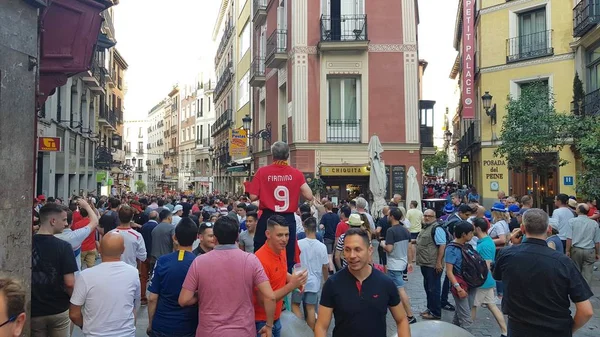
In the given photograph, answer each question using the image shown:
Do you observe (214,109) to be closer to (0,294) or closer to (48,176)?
Answer: (48,176)

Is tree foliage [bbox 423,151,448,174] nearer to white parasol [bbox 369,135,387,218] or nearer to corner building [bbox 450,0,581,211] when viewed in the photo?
corner building [bbox 450,0,581,211]

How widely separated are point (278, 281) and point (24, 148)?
118 inches

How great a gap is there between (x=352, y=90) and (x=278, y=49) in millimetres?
4250

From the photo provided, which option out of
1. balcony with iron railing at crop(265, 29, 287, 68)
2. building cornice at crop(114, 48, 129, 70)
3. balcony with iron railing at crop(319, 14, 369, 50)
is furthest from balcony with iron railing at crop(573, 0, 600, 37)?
building cornice at crop(114, 48, 129, 70)

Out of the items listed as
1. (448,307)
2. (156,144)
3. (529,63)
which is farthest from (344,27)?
(156,144)

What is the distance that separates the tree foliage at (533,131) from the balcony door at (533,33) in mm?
4265

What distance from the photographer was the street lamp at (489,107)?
25.4 metres

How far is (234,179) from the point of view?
4488cm

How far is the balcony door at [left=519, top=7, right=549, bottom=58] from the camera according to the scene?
25016 millimetres

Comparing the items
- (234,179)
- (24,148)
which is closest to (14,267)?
(24,148)

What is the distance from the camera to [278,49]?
2505 centimetres

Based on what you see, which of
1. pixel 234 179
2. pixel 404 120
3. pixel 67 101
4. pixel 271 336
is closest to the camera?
pixel 271 336

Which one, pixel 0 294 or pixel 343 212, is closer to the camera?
pixel 0 294

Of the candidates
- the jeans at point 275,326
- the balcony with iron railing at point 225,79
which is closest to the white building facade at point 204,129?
the balcony with iron railing at point 225,79
